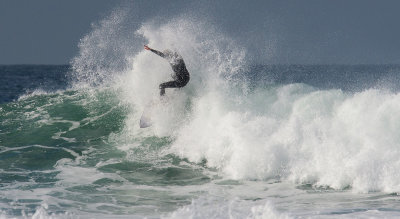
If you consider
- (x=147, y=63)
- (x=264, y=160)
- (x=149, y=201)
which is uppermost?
(x=147, y=63)

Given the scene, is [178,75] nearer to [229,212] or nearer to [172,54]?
[172,54]

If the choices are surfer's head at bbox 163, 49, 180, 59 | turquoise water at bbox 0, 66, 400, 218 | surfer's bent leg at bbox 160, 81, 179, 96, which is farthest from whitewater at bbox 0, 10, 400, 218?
surfer's head at bbox 163, 49, 180, 59

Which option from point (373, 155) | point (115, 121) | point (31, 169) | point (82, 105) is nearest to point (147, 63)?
point (115, 121)

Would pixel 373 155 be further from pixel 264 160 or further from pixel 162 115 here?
pixel 162 115

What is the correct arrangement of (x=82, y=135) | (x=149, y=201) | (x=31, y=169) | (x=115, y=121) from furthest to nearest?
1. (x=115, y=121)
2. (x=82, y=135)
3. (x=31, y=169)
4. (x=149, y=201)

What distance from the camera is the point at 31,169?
40.2 feet

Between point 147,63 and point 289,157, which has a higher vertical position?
point 147,63

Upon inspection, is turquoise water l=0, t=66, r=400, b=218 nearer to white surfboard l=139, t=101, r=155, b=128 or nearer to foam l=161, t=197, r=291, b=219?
foam l=161, t=197, r=291, b=219

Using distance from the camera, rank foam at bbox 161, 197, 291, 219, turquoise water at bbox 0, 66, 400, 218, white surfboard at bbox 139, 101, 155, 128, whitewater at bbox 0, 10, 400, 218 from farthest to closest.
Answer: white surfboard at bbox 139, 101, 155, 128 < whitewater at bbox 0, 10, 400, 218 < turquoise water at bbox 0, 66, 400, 218 < foam at bbox 161, 197, 291, 219

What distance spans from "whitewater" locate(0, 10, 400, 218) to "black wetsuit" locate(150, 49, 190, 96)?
2.41 ft

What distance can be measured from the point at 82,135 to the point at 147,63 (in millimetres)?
3069

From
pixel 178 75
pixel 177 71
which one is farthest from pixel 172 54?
pixel 178 75

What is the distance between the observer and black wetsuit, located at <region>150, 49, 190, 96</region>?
1414 cm

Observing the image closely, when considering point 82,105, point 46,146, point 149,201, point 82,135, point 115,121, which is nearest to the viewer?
point 149,201
